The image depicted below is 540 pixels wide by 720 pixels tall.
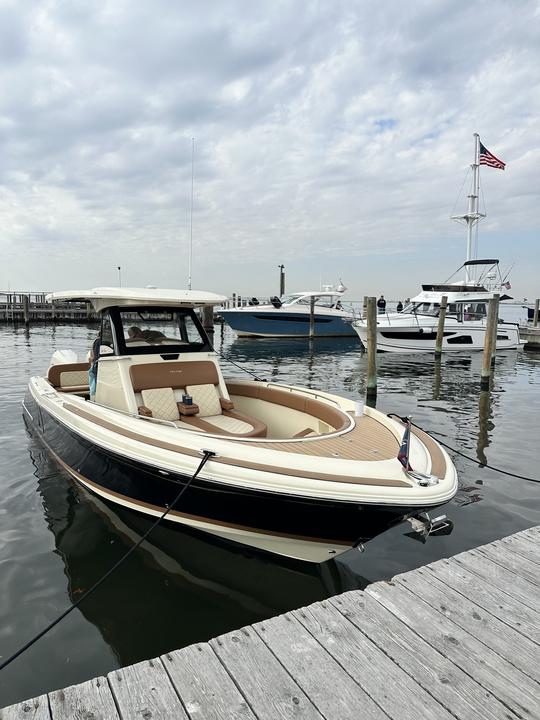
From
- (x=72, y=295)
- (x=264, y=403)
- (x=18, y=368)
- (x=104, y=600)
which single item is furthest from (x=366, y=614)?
(x=18, y=368)

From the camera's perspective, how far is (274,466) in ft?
12.7

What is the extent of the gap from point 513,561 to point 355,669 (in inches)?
71.2

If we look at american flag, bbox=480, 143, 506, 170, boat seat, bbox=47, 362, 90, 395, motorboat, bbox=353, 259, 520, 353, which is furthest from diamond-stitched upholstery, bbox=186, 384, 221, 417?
american flag, bbox=480, 143, 506, 170

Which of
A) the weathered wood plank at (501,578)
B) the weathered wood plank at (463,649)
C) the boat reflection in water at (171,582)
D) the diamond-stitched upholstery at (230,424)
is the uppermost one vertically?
the diamond-stitched upholstery at (230,424)

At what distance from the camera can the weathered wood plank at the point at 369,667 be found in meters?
2.21

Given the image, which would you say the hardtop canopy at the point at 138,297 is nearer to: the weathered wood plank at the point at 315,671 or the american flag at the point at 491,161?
the weathered wood plank at the point at 315,671

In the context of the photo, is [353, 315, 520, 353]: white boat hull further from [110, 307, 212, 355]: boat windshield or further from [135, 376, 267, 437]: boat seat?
[135, 376, 267, 437]: boat seat

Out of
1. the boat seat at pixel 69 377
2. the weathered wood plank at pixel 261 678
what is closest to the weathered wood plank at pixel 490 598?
the weathered wood plank at pixel 261 678

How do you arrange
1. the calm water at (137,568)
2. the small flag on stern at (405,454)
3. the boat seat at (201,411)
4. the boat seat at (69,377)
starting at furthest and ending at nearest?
the boat seat at (69,377)
the boat seat at (201,411)
the small flag on stern at (405,454)
the calm water at (137,568)

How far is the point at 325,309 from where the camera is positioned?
30.6 metres

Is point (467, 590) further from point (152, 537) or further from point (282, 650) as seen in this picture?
point (152, 537)

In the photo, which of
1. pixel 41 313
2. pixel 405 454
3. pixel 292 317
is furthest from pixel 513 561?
pixel 41 313

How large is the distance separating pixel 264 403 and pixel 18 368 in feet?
41.7

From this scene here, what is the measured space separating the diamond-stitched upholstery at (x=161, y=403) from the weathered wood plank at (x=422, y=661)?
3.46 meters
